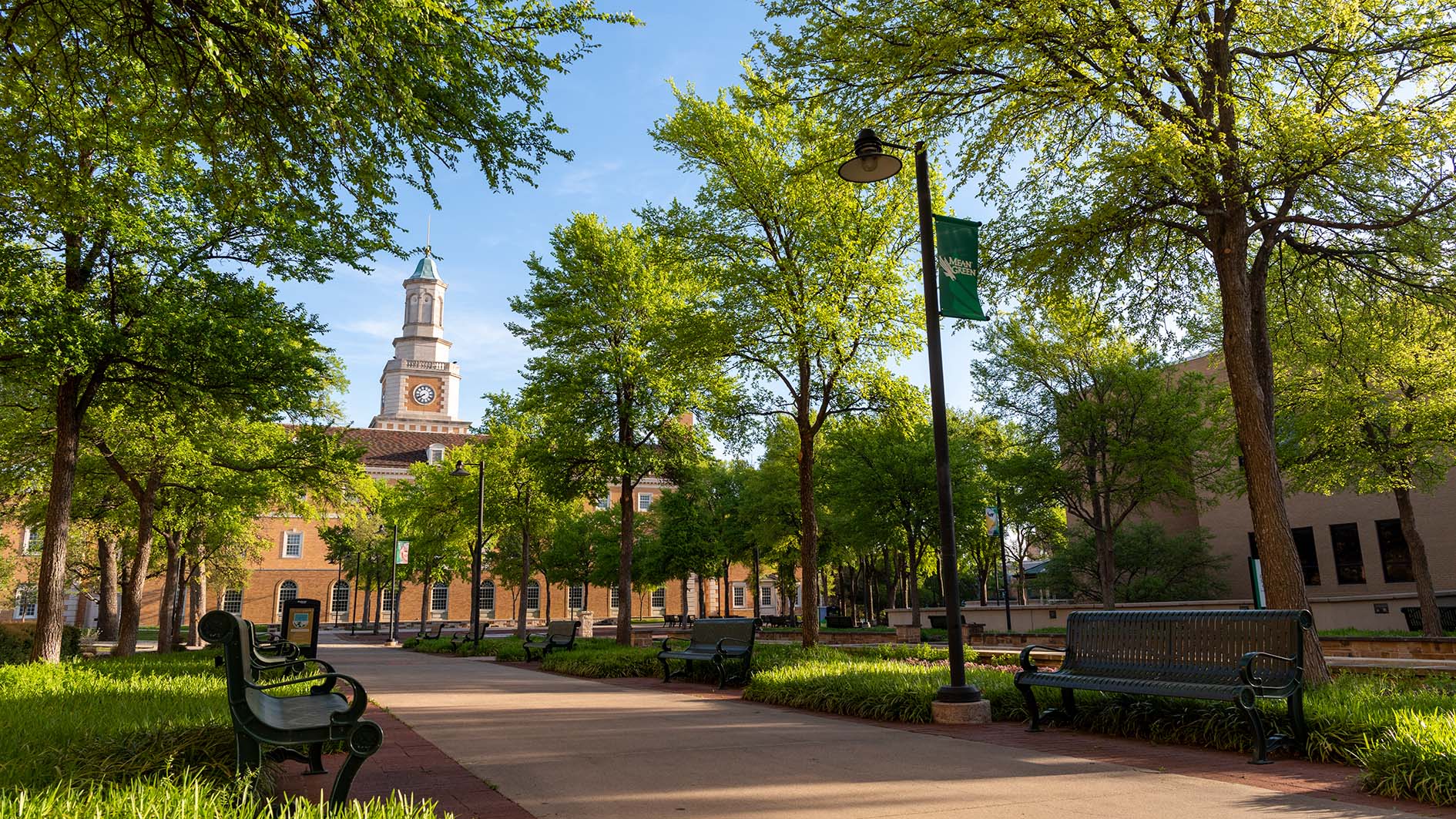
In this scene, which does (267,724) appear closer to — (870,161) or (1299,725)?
(1299,725)

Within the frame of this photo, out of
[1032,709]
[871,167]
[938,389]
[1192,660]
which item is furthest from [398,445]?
[1192,660]

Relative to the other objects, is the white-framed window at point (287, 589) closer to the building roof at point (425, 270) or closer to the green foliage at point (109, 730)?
the building roof at point (425, 270)

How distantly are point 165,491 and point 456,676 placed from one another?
10.8 meters

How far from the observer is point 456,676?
50.7ft

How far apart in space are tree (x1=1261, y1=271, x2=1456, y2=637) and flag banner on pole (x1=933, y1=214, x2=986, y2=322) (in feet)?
23.0

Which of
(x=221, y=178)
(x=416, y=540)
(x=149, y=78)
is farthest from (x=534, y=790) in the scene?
(x=416, y=540)

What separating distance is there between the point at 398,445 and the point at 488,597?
16991 millimetres

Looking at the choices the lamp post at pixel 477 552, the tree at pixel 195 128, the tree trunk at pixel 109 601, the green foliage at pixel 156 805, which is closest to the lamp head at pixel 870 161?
the tree at pixel 195 128

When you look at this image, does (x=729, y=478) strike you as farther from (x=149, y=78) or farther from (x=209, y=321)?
(x=149, y=78)

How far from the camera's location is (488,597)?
6588 centimetres

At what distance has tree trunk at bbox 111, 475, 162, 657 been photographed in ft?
60.4

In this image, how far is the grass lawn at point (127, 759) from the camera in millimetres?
3664

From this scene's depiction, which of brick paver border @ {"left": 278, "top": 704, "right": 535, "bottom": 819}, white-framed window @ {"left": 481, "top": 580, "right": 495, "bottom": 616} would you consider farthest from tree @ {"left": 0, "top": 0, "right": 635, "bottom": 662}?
white-framed window @ {"left": 481, "top": 580, "right": 495, "bottom": 616}

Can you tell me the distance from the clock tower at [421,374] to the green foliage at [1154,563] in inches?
2559
